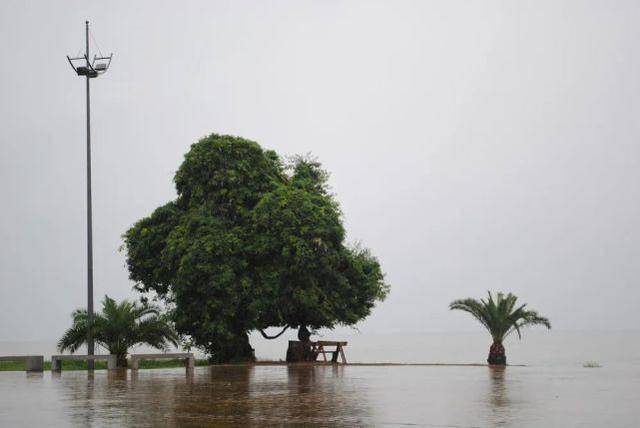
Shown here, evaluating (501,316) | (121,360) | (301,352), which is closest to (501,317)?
(501,316)

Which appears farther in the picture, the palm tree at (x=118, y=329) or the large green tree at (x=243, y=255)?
the large green tree at (x=243, y=255)

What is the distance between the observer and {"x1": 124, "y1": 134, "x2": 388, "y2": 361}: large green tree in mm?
30672

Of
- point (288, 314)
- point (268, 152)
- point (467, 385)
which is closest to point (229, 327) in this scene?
point (288, 314)

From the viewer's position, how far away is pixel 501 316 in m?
33.3

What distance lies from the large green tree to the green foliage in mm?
4464

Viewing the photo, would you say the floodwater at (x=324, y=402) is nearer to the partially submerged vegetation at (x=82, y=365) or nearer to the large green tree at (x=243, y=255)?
the partially submerged vegetation at (x=82, y=365)

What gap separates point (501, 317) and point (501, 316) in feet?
0.16

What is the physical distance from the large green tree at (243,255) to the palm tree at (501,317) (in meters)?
4.54

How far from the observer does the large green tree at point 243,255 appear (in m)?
30.7

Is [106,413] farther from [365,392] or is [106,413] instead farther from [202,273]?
[202,273]

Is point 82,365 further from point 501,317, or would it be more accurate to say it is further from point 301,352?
point 501,317

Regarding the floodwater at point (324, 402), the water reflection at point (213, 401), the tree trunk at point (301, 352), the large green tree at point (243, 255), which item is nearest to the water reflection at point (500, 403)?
the floodwater at point (324, 402)

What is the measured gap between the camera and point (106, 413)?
38.6 ft

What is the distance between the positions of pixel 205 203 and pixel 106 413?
847 inches
